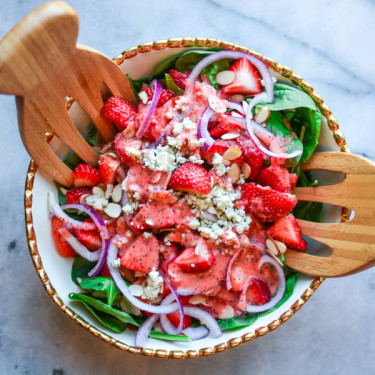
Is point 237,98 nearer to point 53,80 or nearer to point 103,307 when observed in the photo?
point 53,80

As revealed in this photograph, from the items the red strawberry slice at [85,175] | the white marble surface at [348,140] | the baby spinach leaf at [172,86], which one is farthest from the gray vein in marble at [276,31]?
the red strawberry slice at [85,175]

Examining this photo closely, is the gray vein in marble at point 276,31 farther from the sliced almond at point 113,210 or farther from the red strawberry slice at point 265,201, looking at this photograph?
the sliced almond at point 113,210

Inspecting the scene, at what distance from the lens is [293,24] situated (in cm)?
258

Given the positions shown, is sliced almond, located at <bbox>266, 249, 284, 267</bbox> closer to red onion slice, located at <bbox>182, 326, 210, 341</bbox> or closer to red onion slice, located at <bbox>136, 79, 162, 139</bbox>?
red onion slice, located at <bbox>182, 326, 210, 341</bbox>

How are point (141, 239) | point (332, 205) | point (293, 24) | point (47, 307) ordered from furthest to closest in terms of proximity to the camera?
point (293, 24)
point (47, 307)
point (332, 205)
point (141, 239)

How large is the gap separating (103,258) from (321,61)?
4.82 ft

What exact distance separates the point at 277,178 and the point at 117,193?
26.2 inches

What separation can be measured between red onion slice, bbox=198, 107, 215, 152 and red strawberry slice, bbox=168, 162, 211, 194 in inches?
3.7

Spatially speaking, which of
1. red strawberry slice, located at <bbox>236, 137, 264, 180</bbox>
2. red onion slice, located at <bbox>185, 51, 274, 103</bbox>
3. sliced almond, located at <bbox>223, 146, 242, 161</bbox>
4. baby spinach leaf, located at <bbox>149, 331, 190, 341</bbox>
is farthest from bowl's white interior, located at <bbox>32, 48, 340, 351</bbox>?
sliced almond, located at <bbox>223, 146, 242, 161</bbox>

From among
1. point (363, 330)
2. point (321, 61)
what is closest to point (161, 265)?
point (363, 330)

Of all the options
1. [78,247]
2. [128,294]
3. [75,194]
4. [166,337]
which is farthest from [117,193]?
[166,337]

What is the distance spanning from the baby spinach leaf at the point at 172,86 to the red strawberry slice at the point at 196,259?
66cm

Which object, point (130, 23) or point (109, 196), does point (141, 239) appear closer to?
point (109, 196)

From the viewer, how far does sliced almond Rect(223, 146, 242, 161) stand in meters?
2.05
